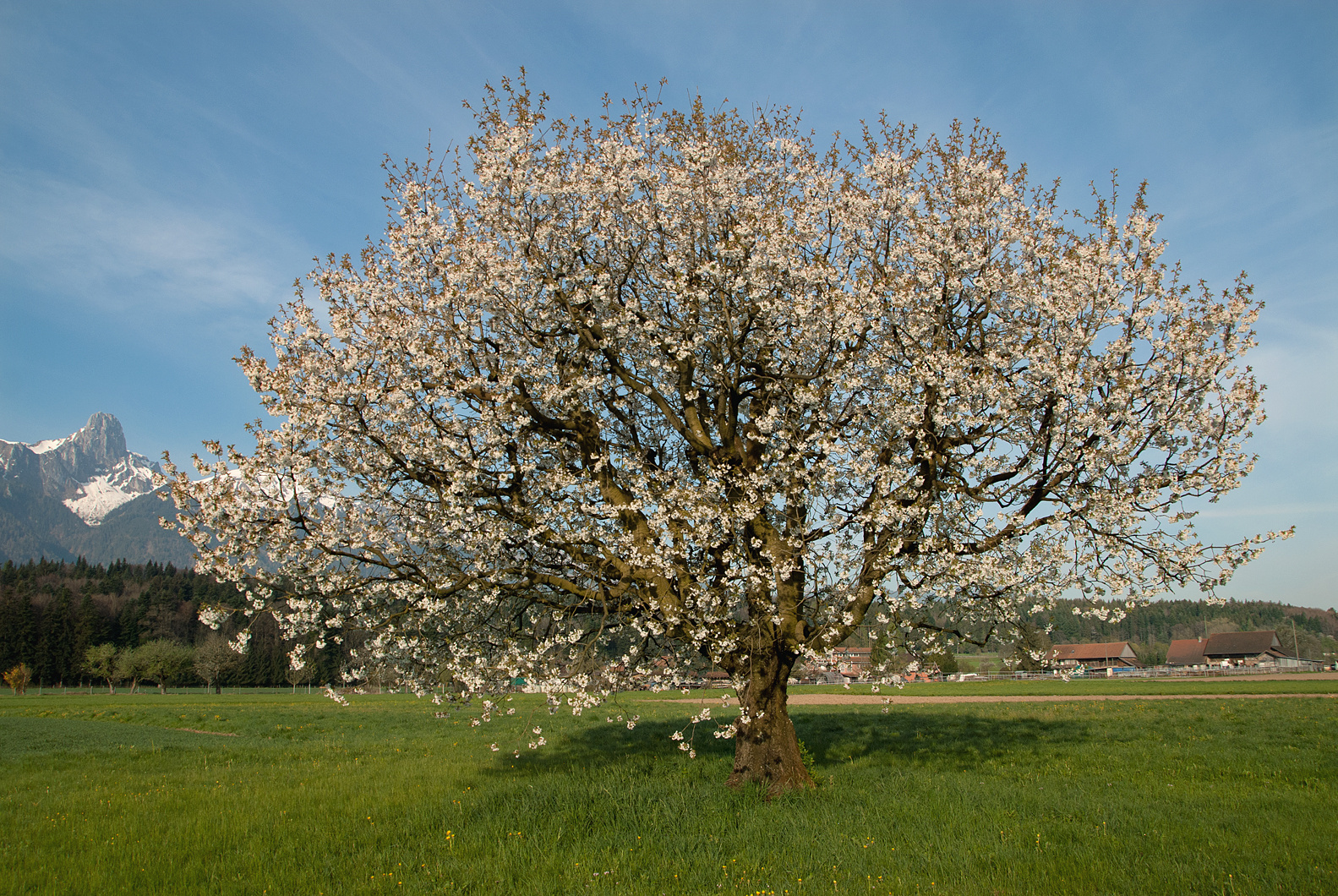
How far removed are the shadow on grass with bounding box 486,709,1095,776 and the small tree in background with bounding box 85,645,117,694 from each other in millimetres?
102995

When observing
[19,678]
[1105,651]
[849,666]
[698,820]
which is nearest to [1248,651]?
[1105,651]

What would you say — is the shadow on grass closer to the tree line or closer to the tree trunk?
the tree trunk

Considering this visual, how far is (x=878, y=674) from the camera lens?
50.5ft

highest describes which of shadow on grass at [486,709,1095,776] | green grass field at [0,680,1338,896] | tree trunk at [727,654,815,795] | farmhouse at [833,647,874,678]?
farmhouse at [833,647,874,678]

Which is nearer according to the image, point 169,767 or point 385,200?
point 385,200

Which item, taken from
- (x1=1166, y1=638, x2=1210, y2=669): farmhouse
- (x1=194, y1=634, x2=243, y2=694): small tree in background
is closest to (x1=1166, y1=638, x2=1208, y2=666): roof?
(x1=1166, y1=638, x2=1210, y2=669): farmhouse

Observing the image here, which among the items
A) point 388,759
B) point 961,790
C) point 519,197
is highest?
point 519,197

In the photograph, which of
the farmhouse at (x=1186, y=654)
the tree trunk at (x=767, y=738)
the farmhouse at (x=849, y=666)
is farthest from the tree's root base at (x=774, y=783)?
the farmhouse at (x=1186, y=654)

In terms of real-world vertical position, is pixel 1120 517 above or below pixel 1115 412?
below

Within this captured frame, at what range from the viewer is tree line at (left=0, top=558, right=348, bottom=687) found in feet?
338

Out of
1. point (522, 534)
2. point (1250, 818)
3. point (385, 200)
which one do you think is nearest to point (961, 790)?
point (1250, 818)

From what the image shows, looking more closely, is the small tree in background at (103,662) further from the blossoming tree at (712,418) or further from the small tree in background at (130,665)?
the blossoming tree at (712,418)

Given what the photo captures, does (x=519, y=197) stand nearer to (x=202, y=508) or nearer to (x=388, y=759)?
(x=202, y=508)

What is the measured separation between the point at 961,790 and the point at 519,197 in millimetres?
15099
